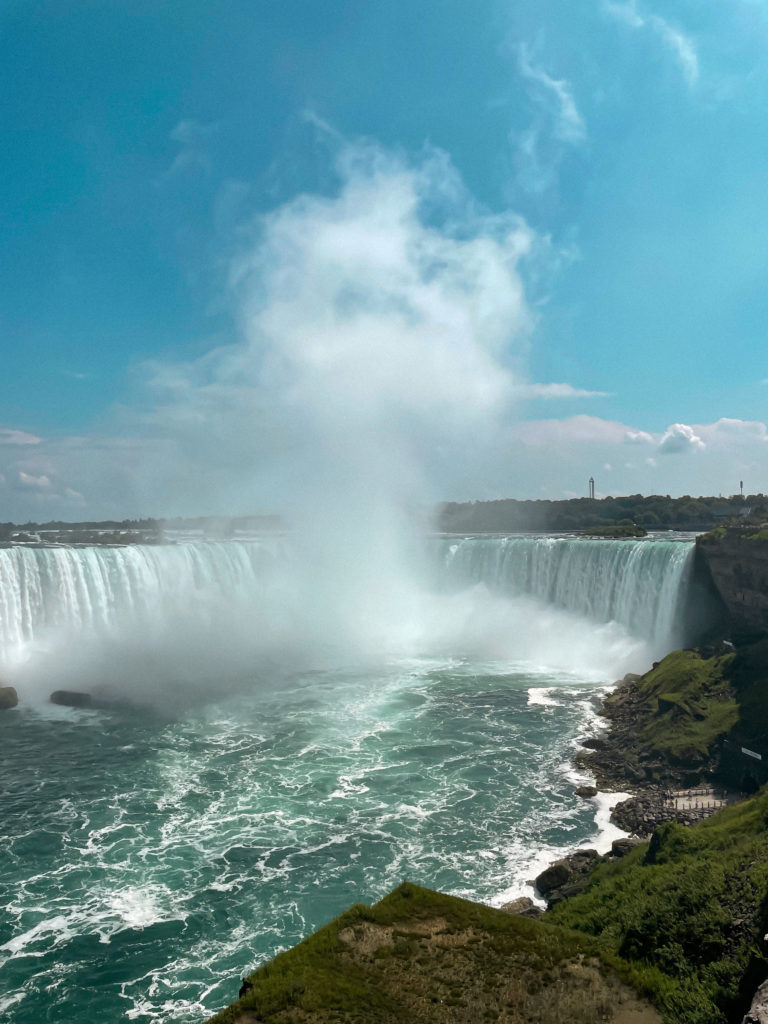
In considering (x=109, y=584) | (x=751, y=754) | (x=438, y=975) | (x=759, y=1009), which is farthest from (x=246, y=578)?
(x=759, y=1009)

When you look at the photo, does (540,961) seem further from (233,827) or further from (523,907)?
(233,827)

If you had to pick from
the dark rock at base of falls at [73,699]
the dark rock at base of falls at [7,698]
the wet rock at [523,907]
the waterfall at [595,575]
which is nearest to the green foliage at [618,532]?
the waterfall at [595,575]

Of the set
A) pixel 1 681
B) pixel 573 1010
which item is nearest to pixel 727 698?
pixel 573 1010

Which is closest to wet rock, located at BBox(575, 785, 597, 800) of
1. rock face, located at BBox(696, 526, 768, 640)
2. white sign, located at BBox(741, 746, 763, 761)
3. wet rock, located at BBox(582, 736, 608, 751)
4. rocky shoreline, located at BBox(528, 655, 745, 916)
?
rocky shoreline, located at BBox(528, 655, 745, 916)

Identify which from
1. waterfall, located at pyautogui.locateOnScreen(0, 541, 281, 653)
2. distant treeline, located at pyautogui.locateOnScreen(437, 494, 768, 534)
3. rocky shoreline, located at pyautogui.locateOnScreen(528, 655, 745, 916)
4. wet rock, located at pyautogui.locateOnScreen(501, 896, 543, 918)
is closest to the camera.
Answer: wet rock, located at pyautogui.locateOnScreen(501, 896, 543, 918)

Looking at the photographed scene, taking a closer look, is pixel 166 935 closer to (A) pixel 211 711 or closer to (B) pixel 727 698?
(A) pixel 211 711

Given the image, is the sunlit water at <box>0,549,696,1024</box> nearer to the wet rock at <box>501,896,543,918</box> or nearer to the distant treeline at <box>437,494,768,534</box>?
the wet rock at <box>501,896,543,918</box>
